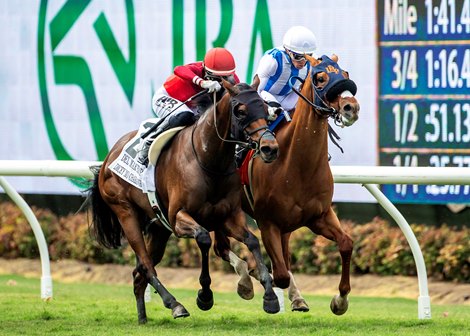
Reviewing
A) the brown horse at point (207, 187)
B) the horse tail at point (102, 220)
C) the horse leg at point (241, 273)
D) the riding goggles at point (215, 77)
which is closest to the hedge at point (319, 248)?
the horse tail at point (102, 220)

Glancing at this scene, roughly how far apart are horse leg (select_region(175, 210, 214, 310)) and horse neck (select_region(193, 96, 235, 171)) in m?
0.34

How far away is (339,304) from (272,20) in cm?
401

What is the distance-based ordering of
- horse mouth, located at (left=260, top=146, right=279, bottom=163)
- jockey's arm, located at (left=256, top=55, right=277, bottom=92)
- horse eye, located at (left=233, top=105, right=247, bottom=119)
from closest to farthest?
horse mouth, located at (left=260, top=146, right=279, bottom=163) < horse eye, located at (left=233, top=105, right=247, bottom=119) < jockey's arm, located at (left=256, top=55, right=277, bottom=92)

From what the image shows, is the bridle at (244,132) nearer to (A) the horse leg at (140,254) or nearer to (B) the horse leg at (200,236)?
(B) the horse leg at (200,236)

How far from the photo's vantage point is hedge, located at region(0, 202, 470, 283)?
10742 millimetres

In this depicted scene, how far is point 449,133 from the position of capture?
34.8 feet

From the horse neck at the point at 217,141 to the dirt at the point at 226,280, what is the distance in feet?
9.94

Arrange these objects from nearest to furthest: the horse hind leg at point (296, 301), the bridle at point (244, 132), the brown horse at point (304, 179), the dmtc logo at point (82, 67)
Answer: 1. the bridle at point (244, 132)
2. the brown horse at point (304, 179)
3. the horse hind leg at point (296, 301)
4. the dmtc logo at point (82, 67)

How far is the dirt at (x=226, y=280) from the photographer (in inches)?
416

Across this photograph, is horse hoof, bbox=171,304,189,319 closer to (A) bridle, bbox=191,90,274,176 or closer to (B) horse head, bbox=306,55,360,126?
(A) bridle, bbox=191,90,274,176

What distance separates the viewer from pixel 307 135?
7.98 m

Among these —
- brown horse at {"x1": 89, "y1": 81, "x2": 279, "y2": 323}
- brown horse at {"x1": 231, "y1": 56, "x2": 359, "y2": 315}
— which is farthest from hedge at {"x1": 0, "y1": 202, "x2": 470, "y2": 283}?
brown horse at {"x1": 231, "y1": 56, "x2": 359, "y2": 315}

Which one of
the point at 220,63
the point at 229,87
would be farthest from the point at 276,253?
the point at 220,63

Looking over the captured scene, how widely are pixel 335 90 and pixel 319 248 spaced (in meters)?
3.71
